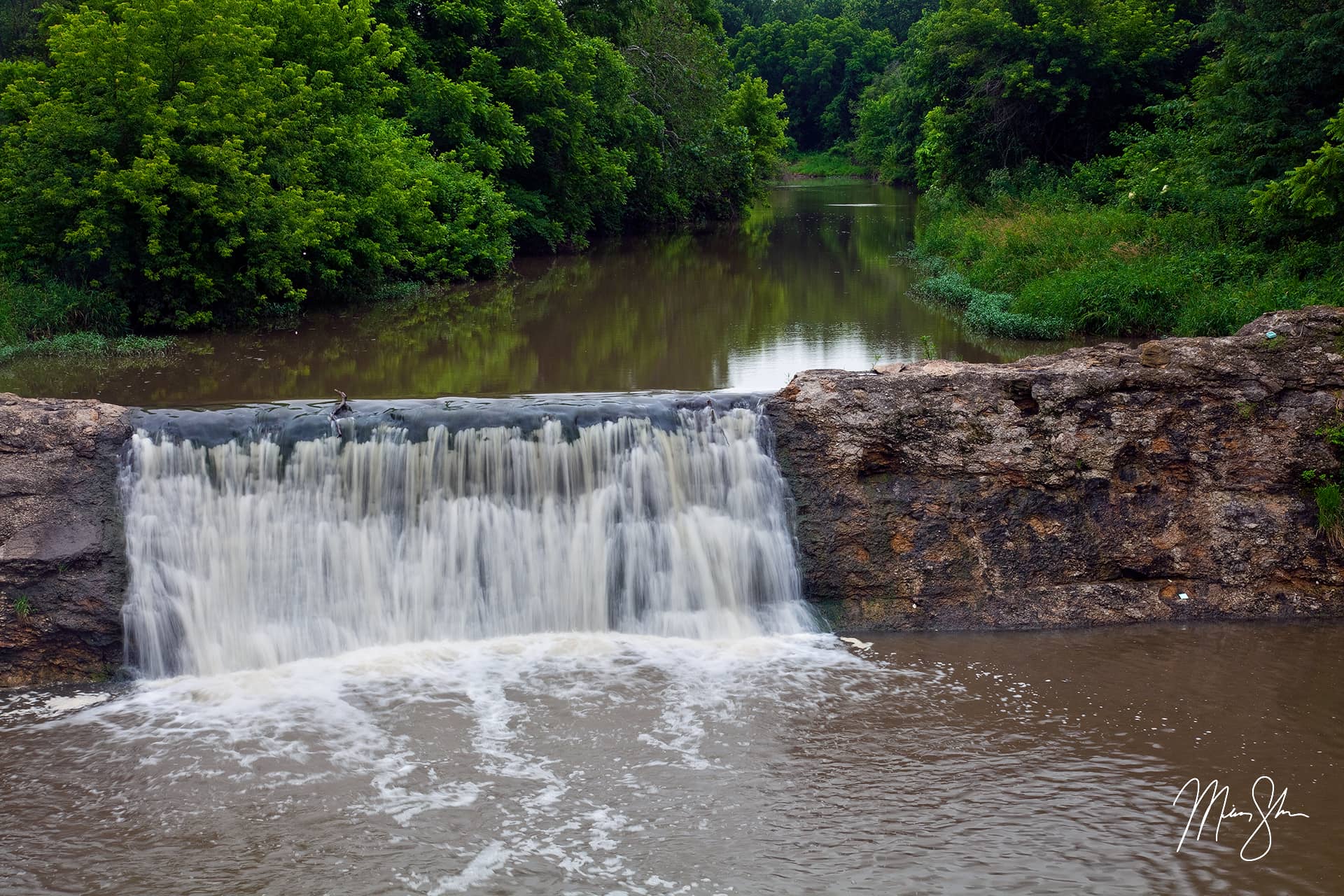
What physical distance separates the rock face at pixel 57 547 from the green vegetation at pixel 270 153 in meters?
7.93

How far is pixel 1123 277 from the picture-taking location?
18.0m

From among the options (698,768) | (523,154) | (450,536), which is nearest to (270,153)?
(523,154)

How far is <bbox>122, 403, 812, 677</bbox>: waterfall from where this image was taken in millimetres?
10102

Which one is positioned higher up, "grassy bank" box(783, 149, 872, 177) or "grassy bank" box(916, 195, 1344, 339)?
"grassy bank" box(783, 149, 872, 177)

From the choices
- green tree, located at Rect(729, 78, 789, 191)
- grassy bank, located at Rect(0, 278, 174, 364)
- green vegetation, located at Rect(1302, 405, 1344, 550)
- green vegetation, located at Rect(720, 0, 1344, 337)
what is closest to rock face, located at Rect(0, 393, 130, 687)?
grassy bank, located at Rect(0, 278, 174, 364)

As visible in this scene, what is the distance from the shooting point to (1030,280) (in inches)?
822

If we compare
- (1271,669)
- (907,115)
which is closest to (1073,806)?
(1271,669)

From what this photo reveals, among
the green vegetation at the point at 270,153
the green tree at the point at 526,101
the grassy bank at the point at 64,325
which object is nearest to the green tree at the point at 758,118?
the green tree at the point at 526,101

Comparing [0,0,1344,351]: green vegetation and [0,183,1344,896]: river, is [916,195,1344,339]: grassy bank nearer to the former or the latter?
[0,0,1344,351]: green vegetation

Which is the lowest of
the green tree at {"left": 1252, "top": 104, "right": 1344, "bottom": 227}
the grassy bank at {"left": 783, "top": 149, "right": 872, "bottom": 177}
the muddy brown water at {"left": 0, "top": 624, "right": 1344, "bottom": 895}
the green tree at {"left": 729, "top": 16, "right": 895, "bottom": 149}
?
Result: the muddy brown water at {"left": 0, "top": 624, "right": 1344, "bottom": 895}

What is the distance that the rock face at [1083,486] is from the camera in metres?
10.6

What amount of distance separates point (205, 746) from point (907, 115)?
178 feet
